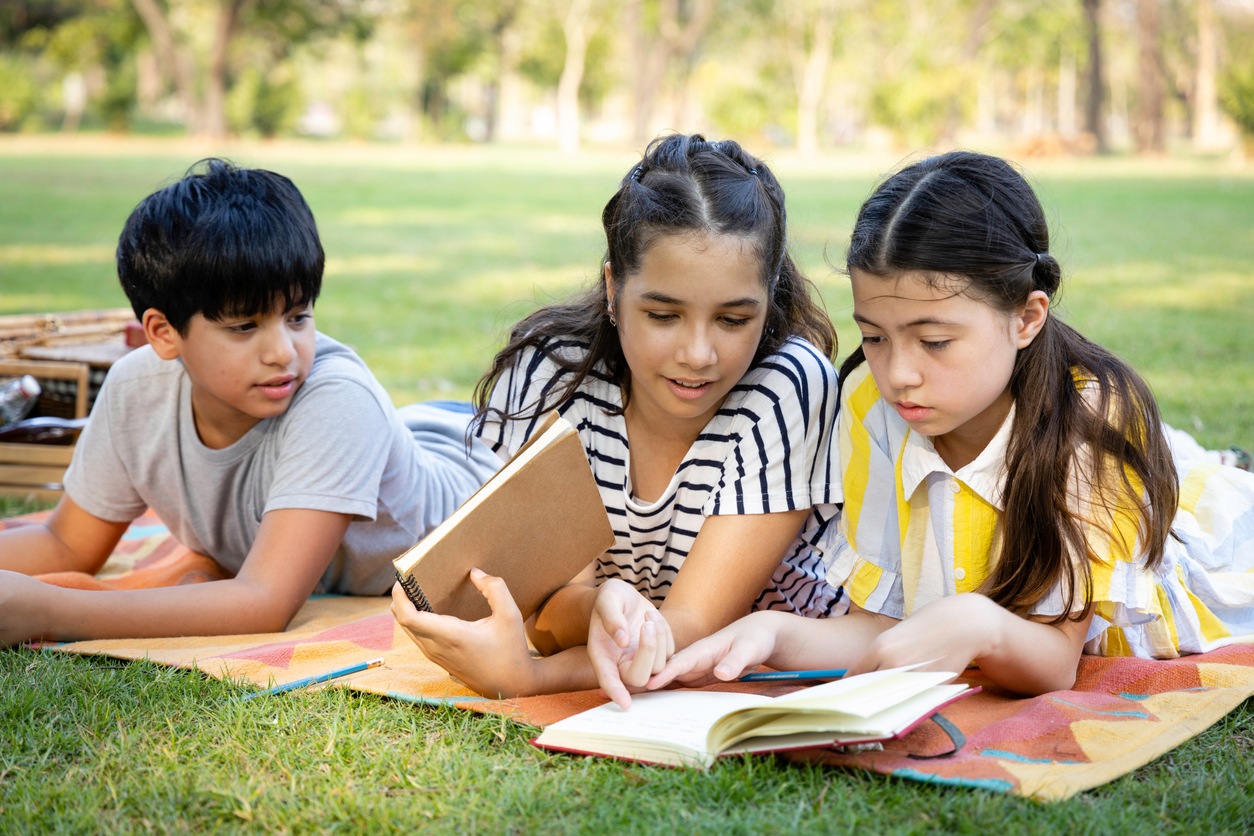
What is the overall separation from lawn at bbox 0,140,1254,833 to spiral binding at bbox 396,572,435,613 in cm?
24

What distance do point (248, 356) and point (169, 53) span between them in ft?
114

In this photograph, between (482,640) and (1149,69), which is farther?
(1149,69)

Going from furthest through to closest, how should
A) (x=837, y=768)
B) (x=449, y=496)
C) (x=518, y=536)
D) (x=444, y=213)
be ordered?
1. (x=444, y=213)
2. (x=449, y=496)
3. (x=518, y=536)
4. (x=837, y=768)

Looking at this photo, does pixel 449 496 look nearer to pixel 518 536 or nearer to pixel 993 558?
pixel 518 536

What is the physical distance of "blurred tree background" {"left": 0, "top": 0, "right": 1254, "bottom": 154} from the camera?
1183 inches

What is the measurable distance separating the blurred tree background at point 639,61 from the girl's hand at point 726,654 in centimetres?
2516

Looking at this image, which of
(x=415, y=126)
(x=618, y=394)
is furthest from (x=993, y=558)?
(x=415, y=126)

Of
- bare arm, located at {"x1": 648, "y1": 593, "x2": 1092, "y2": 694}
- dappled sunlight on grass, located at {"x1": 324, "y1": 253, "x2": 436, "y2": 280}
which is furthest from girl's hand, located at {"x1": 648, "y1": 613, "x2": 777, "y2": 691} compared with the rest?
dappled sunlight on grass, located at {"x1": 324, "y1": 253, "x2": 436, "y2": 280}

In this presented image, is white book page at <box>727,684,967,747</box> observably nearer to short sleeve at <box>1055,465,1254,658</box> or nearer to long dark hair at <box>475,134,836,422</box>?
short sleeve at <box>1055,465,1254,658</box>

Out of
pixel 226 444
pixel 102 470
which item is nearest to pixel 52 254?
pixel 102 470

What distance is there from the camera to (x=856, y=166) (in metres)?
24.8

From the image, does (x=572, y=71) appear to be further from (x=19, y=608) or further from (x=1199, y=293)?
(x=19, y=608)

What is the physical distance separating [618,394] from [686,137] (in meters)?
0.58

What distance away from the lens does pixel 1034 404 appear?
207 cm
